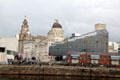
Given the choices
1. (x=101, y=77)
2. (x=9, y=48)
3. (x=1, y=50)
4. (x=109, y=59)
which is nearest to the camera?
(x=101, y=77)

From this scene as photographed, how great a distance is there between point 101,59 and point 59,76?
29128 mm

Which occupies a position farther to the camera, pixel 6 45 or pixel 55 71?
pixel 6 45

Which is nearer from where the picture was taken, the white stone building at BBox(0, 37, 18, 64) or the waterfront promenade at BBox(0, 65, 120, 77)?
the waterfront promenade at BBox(0, 65, 120, 77)

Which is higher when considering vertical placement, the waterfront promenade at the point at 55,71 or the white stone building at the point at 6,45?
the white stone building at the point at 6,45

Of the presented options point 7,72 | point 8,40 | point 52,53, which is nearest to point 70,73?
point 7,72

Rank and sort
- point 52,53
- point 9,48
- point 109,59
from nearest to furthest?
point 109,59, point 9,48, point 52,53

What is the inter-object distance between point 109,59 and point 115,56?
272 cm

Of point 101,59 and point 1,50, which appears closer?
point 101,59

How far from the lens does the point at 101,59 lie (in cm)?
8944

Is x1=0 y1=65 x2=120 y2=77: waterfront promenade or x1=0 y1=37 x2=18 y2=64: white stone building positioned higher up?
x1=0 y1=37 x2=18 y2=64: white stone building

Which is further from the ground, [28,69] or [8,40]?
[8,40]

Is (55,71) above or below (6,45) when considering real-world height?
below

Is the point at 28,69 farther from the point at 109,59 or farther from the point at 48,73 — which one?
the point at 109,59

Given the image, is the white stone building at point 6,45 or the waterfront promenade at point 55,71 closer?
the waterfront promenade at point 55,71
